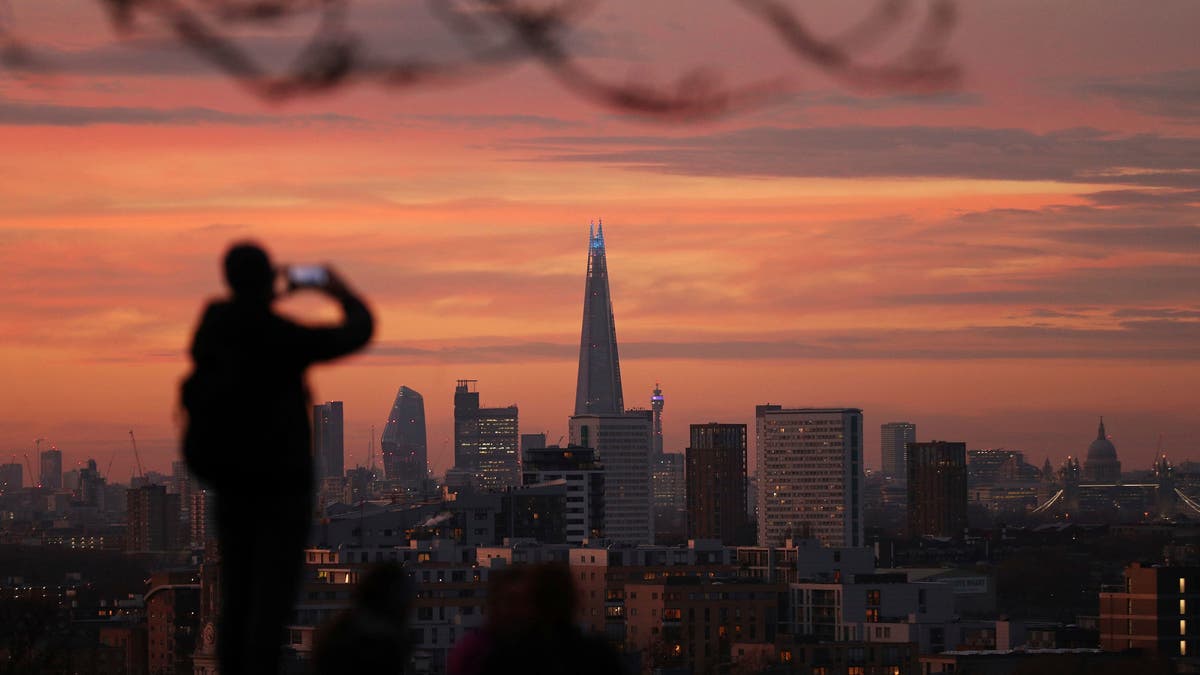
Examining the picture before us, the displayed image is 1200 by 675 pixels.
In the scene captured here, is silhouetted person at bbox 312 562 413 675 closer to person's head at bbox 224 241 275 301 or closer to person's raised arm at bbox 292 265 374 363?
person's raised arm at bbox 292 265 374 363

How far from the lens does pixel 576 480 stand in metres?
180

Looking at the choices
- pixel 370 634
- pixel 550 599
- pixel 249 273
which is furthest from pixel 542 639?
pixel 249 273

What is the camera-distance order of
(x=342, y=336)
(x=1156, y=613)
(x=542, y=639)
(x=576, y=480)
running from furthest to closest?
(x=576, y=480) < (x=1156, y=613) < (x=342, y=336) < (x=542, y=639)

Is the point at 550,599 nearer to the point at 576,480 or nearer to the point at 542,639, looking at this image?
the point at 542,639

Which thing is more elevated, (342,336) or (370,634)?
(342,336)

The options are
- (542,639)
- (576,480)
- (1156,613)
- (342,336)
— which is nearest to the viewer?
(542,639)

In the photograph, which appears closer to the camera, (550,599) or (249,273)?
(550,599)

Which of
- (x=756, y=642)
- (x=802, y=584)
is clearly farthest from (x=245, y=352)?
(x=802, y=584)

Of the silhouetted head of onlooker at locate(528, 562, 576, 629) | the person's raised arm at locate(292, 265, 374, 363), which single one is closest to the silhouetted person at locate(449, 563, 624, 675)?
the silhouetted head of onlooker at locate(528, 562, 576, 629)

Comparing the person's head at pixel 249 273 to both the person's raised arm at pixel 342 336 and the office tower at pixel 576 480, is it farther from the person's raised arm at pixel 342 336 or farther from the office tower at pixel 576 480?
the office tower at pixel 576 480

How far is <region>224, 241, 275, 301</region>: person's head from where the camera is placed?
26.8 feet

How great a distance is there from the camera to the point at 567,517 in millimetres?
177250

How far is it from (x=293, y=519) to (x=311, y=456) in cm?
23

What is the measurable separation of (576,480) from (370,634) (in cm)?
→ 17313
